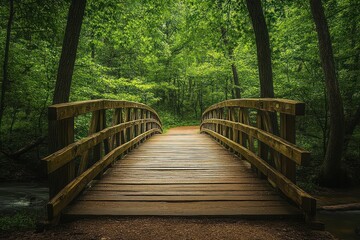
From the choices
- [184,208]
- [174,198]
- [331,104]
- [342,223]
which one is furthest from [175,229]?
[331,104]

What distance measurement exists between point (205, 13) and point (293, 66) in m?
5.46

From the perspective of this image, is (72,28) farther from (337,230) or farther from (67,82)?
(337,230)

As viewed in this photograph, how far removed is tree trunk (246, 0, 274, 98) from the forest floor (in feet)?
15.4

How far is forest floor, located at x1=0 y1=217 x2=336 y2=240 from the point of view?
317cm

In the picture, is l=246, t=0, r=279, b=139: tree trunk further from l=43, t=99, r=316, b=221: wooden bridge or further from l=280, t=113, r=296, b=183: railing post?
l=280, t=113, r=296, b=183: railing post

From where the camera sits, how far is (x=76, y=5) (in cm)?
651

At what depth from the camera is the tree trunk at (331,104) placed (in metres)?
9.09

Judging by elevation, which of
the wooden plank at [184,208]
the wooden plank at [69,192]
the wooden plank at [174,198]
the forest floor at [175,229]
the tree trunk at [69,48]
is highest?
the tree trunk at [69,48]

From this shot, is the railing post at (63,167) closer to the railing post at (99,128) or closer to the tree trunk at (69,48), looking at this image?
the railing post at (99,128)

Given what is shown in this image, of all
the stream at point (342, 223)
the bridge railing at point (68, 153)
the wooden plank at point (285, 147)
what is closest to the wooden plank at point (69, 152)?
the bridge railing at point (68, 153)

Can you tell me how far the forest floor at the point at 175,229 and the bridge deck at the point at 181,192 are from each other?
13 cm

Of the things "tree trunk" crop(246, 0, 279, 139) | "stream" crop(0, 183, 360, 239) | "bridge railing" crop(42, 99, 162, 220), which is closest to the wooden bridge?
"bridge railing" crop(42, 99, 162, 220)

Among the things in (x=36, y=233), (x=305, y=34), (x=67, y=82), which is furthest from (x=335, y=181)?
(x=36, y=233)

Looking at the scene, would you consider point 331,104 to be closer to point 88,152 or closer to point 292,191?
point 292,191
